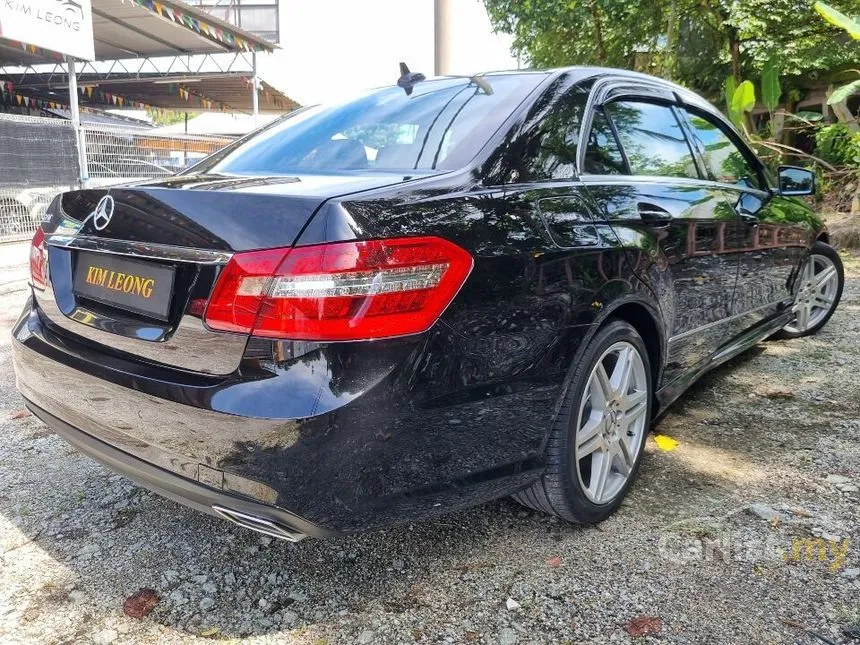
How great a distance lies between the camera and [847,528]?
2.28 meters

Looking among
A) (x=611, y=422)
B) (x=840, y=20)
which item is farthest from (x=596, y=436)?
(x=840, y=20)

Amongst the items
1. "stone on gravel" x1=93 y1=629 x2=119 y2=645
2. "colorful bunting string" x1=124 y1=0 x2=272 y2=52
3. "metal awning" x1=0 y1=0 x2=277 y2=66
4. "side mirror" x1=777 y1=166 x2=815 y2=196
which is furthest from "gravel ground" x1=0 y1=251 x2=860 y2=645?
"metal awning" x1=0 y1=0 x2=277 y2=66

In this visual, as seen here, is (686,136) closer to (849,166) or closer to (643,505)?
(643,505)

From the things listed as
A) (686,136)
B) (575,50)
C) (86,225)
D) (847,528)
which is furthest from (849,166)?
(86,225)

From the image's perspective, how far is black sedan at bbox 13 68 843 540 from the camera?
4.96ft

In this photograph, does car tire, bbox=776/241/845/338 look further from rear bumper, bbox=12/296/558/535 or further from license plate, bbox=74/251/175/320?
license plate, bbox=74/251/175/320

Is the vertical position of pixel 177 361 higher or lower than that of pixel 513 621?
higher

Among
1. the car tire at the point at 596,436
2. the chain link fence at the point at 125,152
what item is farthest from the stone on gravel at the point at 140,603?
the chain link fence at the point at 125,152

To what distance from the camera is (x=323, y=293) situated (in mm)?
1491

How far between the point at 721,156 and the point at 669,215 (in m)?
1.08

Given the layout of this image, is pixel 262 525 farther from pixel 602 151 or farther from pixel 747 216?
pixel 747 216

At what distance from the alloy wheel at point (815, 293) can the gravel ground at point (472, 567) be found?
75.4 inches

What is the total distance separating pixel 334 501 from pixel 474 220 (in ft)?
2.55

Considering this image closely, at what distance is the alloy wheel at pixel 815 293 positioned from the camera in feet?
14.7
